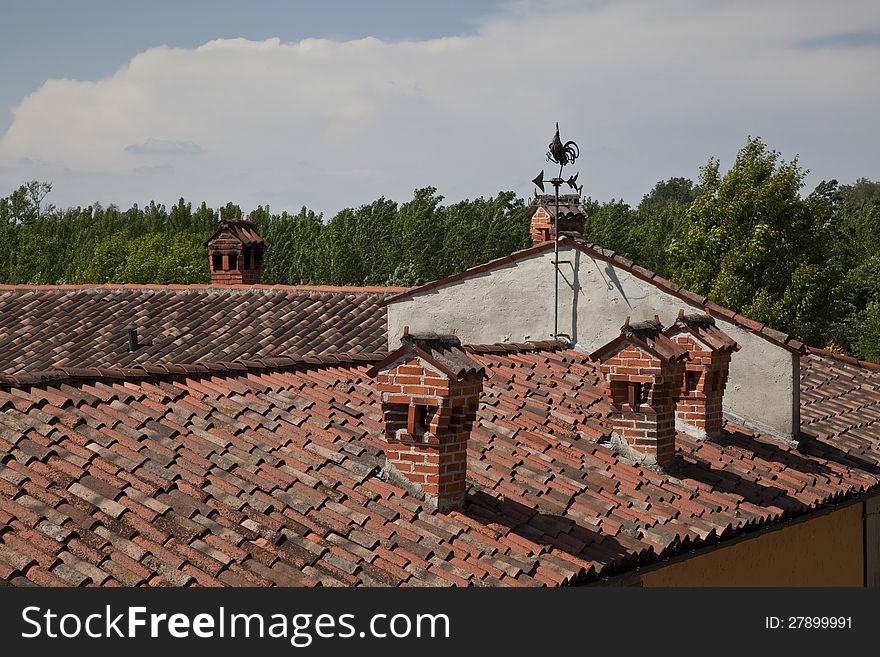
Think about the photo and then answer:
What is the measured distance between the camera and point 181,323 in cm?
1828

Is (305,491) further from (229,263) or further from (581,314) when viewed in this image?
(229,263)

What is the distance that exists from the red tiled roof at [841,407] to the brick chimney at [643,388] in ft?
9.72

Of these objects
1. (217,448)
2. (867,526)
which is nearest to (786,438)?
(867,526)

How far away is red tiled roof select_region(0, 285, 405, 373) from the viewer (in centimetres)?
1672

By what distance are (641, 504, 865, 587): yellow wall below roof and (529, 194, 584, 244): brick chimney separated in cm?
549

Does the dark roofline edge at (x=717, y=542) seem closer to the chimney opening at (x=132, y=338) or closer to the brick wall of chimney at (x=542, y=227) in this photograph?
the brick wall of chimney at (x=542, y=227)

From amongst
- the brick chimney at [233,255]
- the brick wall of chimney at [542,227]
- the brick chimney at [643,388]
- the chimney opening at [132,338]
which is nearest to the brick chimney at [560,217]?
the brick wall of chimney at [542,227]

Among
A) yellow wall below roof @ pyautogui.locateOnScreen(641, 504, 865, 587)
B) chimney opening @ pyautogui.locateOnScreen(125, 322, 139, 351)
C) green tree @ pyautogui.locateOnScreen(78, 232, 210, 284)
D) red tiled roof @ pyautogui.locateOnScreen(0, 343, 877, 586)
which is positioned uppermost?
green tree @ pyautogui.locateOnScreen(78, 232, 210, 284)

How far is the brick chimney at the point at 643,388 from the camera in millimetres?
10117

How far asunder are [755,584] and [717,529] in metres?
1.34

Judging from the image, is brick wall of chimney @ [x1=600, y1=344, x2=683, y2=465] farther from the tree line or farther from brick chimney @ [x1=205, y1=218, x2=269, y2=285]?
the tree line

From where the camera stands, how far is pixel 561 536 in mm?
7910

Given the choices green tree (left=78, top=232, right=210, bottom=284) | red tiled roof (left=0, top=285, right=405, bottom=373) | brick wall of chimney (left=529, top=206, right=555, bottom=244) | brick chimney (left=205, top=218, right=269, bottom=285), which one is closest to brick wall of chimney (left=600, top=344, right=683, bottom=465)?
red tiled roof (left=0, top=285, right=405, bottom=373)
